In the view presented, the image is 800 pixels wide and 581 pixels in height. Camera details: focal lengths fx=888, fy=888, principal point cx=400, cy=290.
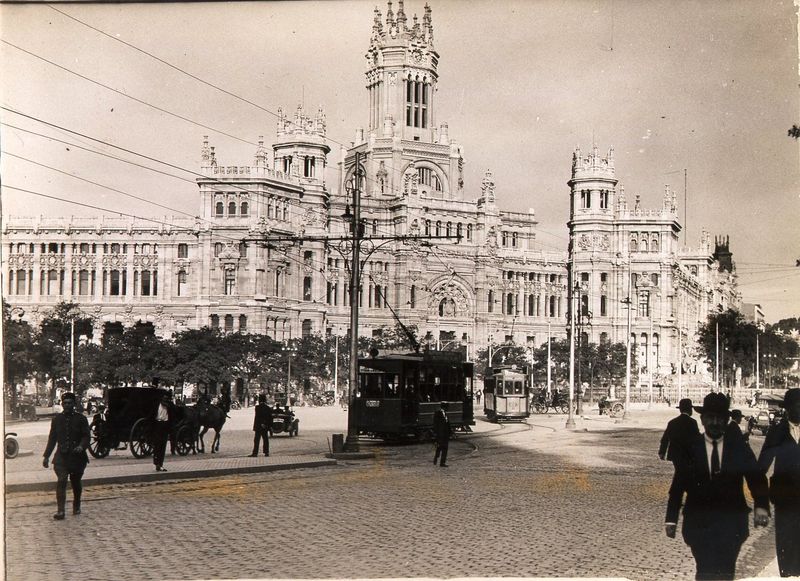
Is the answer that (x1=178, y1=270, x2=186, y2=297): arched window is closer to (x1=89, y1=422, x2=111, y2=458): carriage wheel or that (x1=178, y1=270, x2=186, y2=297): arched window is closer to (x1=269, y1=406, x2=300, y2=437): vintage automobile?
(x1=269, y1=406, x2=300, y2=437): vintage automobile

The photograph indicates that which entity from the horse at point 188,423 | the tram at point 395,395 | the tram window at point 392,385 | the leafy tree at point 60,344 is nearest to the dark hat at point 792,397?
the horse at point 188,423

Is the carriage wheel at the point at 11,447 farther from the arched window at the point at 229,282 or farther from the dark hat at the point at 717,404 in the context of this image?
the arched window at the point at 229,282

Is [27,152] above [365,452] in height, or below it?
above

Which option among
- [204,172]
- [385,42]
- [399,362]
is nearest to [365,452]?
[399,362]

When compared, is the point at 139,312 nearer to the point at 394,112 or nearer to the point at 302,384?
the point at 302,384

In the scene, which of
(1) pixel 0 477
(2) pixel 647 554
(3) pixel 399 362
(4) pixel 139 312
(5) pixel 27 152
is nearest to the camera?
(2) pixel 647 554

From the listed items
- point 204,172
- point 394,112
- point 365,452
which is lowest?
point 365,452

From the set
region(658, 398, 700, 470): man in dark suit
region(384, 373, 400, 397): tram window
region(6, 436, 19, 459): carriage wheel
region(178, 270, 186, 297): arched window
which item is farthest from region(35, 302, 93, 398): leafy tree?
region(178, 270, 186, 297): arched window
